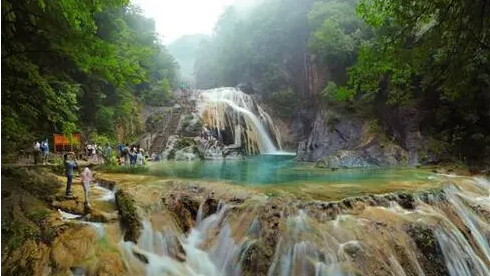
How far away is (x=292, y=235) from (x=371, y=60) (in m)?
4.20

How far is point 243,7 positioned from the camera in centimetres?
5403

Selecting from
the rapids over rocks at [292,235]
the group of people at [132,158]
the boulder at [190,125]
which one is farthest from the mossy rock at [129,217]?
the boulder at [190,125]

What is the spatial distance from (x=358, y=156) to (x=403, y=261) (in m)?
13.8

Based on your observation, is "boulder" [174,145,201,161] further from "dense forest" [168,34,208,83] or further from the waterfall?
"dense forest" [168,34,208,83]

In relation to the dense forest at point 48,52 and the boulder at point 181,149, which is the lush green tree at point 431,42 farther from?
the boulder at point 181,149

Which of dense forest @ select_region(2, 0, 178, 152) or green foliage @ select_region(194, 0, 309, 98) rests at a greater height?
green foliage @ select_region(194, 0, 309, 98)

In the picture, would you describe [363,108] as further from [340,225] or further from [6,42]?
[6,42]

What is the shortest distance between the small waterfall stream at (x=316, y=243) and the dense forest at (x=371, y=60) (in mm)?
2956

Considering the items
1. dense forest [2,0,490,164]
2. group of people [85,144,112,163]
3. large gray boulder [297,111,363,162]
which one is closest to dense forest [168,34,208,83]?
dense forest [2,0,490,164]

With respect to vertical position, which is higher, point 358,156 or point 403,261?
point 358,156

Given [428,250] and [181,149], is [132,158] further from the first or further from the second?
[428,250]

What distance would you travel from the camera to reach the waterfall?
30.9 metres

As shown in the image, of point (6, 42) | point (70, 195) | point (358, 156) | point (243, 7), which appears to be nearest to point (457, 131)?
point (358, 156)

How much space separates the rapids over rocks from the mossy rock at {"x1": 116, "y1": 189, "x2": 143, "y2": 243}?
0.08ft
